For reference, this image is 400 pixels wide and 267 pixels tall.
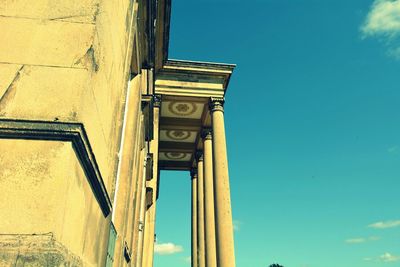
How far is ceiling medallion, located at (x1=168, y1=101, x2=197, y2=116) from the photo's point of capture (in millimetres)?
24906

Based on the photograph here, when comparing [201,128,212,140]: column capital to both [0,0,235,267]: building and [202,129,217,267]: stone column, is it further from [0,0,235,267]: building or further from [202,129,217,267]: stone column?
[0,0,235,267]: building

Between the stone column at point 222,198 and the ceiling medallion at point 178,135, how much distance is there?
8940 millimetres

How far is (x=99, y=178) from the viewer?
2.73 m

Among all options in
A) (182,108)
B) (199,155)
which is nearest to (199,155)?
(199,155)

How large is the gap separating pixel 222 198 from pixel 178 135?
13.5 metres

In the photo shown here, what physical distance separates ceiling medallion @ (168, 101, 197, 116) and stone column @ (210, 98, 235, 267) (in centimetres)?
411

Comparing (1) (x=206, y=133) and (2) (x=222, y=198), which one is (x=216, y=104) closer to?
(1) (x=206, y=133)

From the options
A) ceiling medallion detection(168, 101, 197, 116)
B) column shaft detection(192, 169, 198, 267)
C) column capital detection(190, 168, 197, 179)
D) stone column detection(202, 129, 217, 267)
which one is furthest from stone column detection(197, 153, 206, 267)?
ceiling medallion detection(168, 101, 197, 116)

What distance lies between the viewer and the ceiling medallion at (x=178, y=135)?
29928mm

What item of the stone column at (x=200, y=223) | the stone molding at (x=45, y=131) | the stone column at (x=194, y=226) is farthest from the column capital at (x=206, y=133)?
the stone molding at (x=45, y=131)

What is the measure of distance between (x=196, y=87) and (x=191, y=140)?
33.5 ft

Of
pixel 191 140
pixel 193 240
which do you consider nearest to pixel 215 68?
pixel 191 140

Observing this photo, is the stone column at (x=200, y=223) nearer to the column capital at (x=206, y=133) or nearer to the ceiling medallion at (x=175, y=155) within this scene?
the column capital at (x=206, y=133)

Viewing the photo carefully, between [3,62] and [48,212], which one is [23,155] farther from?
[3,62]
